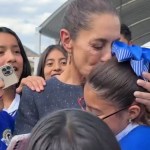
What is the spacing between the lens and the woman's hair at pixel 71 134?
1057 millimetres

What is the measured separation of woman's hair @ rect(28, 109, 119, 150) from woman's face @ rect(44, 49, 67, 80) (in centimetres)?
278

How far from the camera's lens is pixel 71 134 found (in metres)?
1.08

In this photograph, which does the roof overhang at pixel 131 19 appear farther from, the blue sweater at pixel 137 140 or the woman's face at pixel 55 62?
the blue sweater at pixel 137 140

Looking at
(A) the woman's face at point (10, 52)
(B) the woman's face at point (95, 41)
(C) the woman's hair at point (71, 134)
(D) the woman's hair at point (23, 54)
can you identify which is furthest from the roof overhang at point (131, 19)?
(C) the woman's hair at point (71, 134)

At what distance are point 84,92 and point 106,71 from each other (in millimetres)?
125

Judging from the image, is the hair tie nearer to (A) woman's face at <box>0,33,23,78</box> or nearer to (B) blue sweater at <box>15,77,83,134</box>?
(B) blue sweater at <box>15,77,83,134</box>

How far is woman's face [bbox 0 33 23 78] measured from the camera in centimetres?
267

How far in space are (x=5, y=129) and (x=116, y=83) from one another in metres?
0.67

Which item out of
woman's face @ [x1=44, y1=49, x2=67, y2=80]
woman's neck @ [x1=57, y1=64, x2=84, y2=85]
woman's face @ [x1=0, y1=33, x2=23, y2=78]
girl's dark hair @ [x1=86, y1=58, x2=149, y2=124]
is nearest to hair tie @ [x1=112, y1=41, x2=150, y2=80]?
girl's dark hair @ [x1=86, y1=58, x2=149, y2=124]

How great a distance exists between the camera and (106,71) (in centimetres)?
177

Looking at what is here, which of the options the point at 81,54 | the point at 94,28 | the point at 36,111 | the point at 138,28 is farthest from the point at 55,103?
the point at 138,28

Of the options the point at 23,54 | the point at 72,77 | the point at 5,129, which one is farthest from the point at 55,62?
the point at 72,77

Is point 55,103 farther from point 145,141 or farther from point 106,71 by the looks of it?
point 145,141

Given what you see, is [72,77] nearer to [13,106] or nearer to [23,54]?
[13,106]
